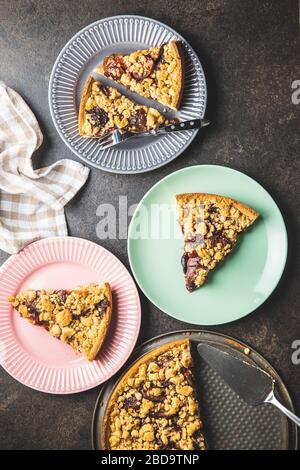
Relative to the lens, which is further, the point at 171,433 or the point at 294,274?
the point at 294,274

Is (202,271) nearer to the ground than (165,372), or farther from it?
farther from it

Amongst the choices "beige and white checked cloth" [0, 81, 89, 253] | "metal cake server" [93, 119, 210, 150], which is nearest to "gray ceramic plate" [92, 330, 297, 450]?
"beige and white checked cloth" [0, 81, 89, 253]

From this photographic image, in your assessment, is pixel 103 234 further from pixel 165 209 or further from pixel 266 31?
pixel 266 31

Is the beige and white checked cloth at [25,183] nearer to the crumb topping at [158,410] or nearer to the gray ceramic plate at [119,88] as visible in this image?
the gray ceramic plate at [119,88]

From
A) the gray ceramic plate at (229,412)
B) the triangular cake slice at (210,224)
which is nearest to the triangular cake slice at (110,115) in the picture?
the triangular cake slice at (210,224)

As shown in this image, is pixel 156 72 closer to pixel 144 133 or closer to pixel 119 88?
Result: pixel 119 88

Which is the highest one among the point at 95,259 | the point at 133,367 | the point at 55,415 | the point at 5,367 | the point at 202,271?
the point at 202,271

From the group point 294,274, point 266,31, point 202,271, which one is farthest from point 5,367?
point 266,31
